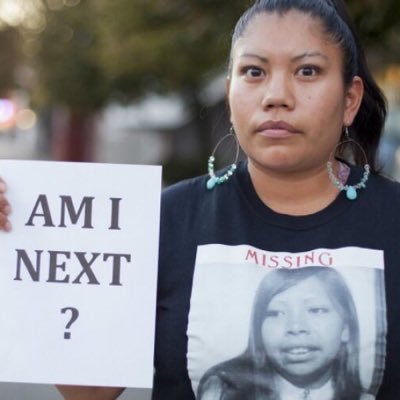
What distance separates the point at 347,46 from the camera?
238cm

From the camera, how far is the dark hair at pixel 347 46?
7.76ft

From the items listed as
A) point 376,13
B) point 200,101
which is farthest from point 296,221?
point 200,101

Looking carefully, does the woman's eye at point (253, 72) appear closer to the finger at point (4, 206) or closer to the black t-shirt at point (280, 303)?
the black t-shirt at point (280, 303)

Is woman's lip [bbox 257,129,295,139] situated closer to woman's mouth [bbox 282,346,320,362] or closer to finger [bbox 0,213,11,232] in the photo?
woman's mouth [bbox 282,346,320,362]

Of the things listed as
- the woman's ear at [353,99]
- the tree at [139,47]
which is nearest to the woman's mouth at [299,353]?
the woman's ear at [353,99]

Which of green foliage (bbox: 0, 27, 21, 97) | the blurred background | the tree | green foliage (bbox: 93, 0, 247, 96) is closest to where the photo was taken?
the tree

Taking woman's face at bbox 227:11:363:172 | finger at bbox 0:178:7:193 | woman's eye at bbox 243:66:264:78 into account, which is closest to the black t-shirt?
woman's face at bbox 227:11:363:172

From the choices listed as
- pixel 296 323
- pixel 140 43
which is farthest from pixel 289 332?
pixel 140 43

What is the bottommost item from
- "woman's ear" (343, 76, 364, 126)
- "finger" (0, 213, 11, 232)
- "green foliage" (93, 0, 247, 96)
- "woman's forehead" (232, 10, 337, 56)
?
"finger" (0, 213, 11, 232)

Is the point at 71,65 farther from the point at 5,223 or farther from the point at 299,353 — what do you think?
the point at 299,353

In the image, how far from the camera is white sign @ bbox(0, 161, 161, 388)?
7.86 ft

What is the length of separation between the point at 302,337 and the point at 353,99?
0.59m

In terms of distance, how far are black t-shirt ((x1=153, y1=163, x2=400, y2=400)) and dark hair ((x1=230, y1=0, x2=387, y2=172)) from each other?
234mm

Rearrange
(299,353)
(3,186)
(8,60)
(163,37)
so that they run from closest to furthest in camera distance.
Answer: (299,353)
(3,186)
(163,37)
(8,60)
